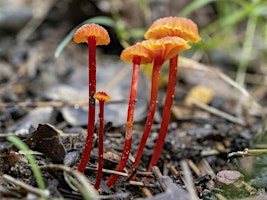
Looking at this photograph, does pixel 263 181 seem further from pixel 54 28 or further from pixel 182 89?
pixel 54 28

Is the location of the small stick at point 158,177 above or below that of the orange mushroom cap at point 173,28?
below

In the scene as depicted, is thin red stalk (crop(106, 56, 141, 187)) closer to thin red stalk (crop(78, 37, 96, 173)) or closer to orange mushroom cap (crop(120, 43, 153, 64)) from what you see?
orange mushroom cap (crop(120, 43, 153, 64))

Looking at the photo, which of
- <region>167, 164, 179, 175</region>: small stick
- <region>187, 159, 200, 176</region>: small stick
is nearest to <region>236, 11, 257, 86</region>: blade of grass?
<region>187, 159, 200, 176</region>: small stick

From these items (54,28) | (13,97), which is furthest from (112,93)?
(54,28)

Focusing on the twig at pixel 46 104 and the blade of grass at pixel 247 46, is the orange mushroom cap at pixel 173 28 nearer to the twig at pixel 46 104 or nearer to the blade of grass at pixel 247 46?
the twig at pixel 46 104

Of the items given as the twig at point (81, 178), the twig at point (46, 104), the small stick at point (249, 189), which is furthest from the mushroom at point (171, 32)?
the twig at point (46, 104)
